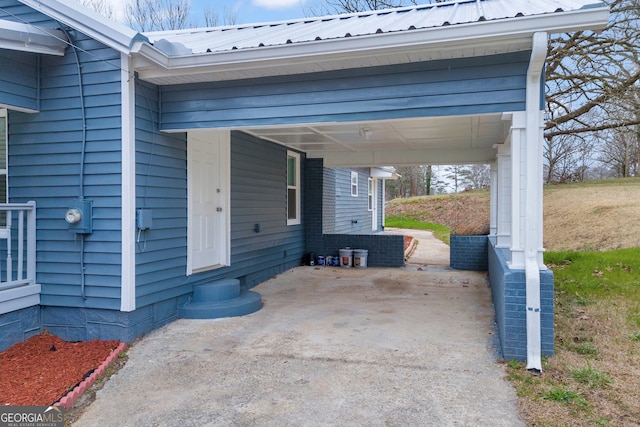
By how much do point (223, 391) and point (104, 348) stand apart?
1.71 metres

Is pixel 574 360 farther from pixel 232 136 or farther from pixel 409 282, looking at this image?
pixel 232 136

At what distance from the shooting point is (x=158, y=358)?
4.20 metres

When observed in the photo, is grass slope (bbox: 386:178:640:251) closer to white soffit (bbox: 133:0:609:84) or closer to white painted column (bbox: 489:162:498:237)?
white painted column (bbox: 489:162:498:237)

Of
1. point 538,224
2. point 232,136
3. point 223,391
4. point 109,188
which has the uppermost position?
point 232,136

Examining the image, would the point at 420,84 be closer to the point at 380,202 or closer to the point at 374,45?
the point at 374,45

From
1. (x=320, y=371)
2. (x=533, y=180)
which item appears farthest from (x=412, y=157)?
(x=320, y=371)

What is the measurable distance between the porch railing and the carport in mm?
1711

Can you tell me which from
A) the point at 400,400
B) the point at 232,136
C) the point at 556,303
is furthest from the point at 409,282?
the point at 400,400

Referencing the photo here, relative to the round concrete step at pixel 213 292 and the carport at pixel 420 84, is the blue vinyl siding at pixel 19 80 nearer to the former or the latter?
the carport at pixel 420 84

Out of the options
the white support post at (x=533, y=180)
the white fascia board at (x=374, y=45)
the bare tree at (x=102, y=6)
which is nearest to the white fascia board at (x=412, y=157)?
the white support post at (x=533, y=180)

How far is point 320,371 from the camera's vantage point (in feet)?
12.5

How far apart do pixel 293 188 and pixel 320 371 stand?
6.13 meters

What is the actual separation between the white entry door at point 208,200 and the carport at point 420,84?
35.3 inches

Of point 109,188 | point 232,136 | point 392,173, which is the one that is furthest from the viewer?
point 392,173
